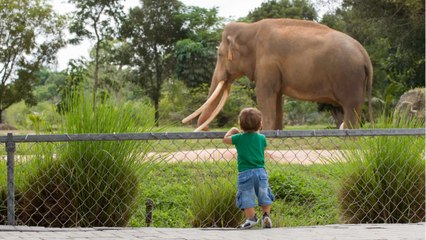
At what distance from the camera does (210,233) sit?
6.33 meters

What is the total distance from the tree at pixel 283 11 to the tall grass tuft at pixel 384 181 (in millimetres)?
36688

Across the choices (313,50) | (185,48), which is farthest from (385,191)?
(185,48)

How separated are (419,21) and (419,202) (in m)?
20.0

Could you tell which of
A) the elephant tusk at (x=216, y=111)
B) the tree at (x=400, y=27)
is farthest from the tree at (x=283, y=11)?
the elephant tusk at (x=216, y=111)

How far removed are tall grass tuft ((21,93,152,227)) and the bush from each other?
7.20 ft

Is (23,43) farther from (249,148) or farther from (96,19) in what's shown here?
(249,148)

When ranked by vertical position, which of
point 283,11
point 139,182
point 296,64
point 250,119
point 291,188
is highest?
point 283,11

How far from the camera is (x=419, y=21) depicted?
2697 centimetres

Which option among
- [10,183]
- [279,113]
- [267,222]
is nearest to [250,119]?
[267,222]

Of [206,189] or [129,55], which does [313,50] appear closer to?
[206,189]

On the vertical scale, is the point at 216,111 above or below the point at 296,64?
below

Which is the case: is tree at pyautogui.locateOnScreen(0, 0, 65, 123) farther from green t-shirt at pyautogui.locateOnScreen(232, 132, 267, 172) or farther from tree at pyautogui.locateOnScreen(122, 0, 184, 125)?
green t-shirt at pyautogui.locateOnScreen(232, 132, 267, 172)

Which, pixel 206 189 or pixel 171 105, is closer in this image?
pixel 206 189

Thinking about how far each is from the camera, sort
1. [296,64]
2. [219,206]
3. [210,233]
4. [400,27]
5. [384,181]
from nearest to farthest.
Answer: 1. [210,233]
2. [219,206]
3. [384,181]
4. [296,64]
5. [400,27]
